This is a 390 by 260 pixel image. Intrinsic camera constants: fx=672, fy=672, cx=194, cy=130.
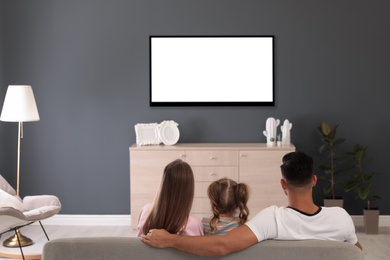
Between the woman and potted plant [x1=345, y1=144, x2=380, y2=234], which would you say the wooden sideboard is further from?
the woman

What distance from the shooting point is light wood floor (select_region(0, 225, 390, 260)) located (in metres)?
5.52

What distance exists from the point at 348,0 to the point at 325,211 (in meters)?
4.17

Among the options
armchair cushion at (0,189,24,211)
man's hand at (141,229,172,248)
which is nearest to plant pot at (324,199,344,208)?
armchair cushion at (0,189,24,211)

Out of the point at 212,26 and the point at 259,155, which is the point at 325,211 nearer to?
the point at 259,155

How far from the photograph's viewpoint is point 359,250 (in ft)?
8.16

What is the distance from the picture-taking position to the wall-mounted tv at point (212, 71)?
645cm

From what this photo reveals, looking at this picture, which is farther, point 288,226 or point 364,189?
point 364,189

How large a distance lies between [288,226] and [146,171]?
372cm

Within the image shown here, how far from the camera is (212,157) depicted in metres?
6.16

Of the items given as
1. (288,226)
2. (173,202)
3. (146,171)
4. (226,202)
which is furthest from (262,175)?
(288,226)

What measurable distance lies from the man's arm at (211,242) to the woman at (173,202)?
0.20 metres

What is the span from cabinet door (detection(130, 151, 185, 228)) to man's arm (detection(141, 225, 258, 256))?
3655 mm

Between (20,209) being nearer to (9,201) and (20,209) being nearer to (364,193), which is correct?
(9,201)

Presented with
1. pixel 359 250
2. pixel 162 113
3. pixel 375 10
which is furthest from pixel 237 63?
pixel 359 250
